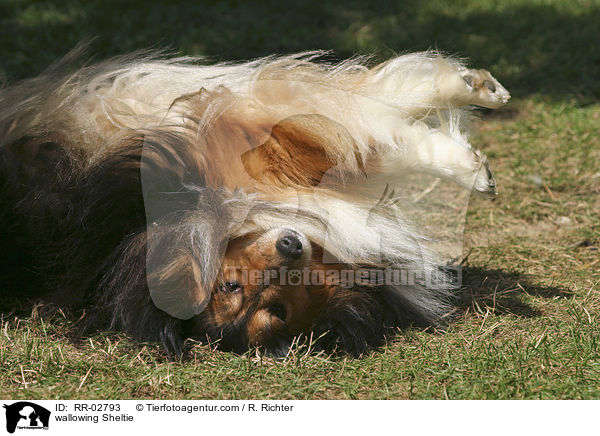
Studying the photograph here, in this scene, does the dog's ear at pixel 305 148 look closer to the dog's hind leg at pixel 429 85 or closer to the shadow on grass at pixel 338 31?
the dog's hind leg at pixel 429 85

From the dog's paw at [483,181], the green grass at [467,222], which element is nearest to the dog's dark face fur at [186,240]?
the green grass at [467,222]

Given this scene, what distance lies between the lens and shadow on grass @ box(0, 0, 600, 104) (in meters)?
7.07

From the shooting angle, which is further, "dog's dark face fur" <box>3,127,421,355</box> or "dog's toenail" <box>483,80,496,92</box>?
"dog's toenail" <box>483,80,496,92</box>

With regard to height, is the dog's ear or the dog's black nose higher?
the dog's ear

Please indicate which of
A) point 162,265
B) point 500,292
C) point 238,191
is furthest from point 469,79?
point 162,265

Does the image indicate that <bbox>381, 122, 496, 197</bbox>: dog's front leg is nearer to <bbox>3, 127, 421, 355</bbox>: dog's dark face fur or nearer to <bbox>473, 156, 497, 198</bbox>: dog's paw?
<bbox>473, 156, 497, 198</bbox>: dog's paw

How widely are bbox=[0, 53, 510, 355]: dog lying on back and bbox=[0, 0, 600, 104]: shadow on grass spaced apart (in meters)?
3.35

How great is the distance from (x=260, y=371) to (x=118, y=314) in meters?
0.66

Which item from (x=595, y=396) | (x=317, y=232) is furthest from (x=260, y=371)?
(x=595, y=396)

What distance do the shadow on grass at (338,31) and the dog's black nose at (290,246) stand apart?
13.6 feet

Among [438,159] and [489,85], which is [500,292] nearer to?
[438,159]

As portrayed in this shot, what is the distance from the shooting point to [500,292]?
12.6 ft
